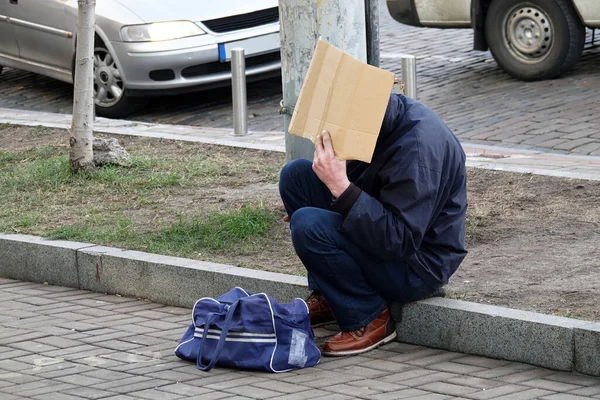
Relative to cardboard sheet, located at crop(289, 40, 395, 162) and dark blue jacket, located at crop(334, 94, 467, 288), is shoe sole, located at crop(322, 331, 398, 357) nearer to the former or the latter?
dark blue jacket, located at crop(334, 94, 467, 288)

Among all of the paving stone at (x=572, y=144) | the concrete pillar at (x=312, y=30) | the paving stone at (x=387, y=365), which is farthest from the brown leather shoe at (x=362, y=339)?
the paving stone at (x=572, y=144)

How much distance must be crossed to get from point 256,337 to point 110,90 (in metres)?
6.29

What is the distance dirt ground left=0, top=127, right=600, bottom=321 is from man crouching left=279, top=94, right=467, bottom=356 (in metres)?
0.35

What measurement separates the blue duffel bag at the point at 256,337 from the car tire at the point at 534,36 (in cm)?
589

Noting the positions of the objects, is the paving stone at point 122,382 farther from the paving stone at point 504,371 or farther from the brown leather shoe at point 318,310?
the paving stone at point 504,371

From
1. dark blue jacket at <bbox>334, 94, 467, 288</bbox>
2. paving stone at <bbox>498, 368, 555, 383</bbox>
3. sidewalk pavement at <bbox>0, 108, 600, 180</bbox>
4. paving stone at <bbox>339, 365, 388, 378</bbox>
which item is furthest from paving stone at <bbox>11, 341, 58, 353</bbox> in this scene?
sidewalk pavement at <bbox>0, 108, 600, 180</bbox>

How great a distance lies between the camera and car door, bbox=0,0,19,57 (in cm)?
1142

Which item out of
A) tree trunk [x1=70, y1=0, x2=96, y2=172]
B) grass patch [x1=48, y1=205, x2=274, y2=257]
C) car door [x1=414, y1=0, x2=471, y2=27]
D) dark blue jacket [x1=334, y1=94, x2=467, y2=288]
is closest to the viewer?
dark blue jacket [x1=334, y1=94, x2=467, y2=288]

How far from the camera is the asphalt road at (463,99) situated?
8.81 m

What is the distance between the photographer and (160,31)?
33.6 feet

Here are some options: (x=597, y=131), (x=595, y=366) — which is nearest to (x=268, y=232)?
(x=595, y=366)

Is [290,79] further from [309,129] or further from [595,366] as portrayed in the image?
[595,366]

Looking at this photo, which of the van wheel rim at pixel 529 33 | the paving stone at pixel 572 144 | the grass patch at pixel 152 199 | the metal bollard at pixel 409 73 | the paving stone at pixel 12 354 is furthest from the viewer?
the van wheel rim at pixel 529 33

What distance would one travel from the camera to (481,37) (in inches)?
417
